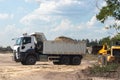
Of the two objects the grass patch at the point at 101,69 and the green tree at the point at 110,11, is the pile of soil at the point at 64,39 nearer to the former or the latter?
the grass patch at the point at 101,69

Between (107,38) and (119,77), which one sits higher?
(107,38)

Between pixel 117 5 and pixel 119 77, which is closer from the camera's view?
pixel 117 5

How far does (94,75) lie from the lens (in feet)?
83.7

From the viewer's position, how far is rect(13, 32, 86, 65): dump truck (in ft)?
142

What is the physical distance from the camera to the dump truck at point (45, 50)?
43312 mm

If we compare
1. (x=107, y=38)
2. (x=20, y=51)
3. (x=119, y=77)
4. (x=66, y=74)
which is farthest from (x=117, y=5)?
(x=20, y=51)

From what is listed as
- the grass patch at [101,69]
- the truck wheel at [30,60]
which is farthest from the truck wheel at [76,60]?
the grass patch at [101,69]

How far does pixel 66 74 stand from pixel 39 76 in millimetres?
1767

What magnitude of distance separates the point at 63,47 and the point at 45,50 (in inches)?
87.6

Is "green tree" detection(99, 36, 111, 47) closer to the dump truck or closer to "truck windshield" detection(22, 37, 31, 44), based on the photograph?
the dump truck

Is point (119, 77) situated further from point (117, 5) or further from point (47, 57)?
point (47, 57)

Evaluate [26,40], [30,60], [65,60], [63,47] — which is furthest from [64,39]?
[26,40]

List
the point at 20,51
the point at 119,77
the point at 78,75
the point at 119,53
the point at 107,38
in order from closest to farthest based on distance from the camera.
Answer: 1. the point at 107,38
2. the point at 119,77
3. the point at 78,75
4. the point at 119,53
5. the point at 20,51

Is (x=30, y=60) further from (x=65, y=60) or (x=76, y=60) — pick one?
(x=76, y=60)
